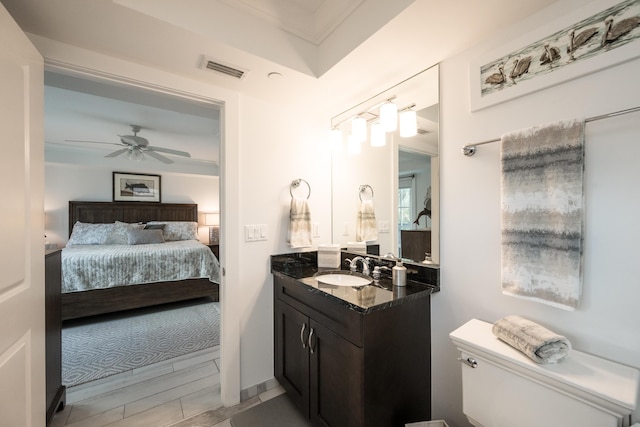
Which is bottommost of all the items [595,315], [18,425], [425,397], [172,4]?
[425,397]

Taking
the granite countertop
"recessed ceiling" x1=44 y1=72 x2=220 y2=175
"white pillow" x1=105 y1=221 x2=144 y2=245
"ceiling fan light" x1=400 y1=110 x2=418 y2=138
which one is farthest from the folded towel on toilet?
"white pillow" x1=105 y1=221 x2=144 y2=245

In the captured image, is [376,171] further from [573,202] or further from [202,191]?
[202,191]

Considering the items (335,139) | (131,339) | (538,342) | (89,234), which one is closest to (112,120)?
(89,234)

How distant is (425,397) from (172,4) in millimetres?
2341

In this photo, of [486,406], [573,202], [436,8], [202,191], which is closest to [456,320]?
[486,406]

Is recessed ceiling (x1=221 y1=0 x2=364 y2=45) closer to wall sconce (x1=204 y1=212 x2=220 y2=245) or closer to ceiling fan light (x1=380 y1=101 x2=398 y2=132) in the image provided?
ceiling fan light (x1=380 y1=101 x2=398 y2=132)

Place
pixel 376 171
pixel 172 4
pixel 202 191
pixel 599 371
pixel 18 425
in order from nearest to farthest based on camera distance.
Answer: pixel 599 371, pixel 18 425, pixel 172 4, pixel 376 171, pixel 202 191

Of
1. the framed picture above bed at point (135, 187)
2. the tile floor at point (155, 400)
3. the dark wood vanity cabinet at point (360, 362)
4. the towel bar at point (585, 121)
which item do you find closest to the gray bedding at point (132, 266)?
the tile floor at point (155, 400)

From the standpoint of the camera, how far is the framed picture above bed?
16.4ft

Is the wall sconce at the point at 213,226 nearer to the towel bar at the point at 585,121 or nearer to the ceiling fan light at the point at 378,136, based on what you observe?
the ceiling fan light at the point at 378,136

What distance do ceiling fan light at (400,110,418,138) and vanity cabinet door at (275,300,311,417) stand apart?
1.30 metres

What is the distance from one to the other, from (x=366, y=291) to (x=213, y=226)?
5.15 meters

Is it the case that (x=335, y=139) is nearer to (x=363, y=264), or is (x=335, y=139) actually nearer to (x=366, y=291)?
(x=363, y=264)

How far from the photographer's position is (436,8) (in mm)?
1040
